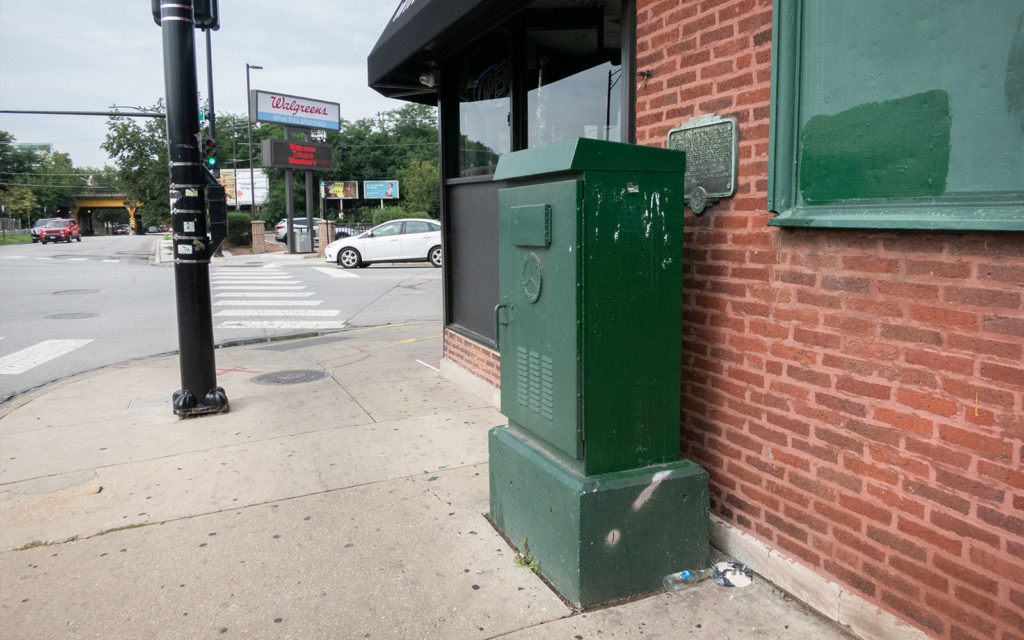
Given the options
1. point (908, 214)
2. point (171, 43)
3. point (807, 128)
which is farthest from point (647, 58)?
point (171, 43)

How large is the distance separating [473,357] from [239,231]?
3321 cm

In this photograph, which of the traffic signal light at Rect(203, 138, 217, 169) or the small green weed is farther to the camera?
the traffic signal light at Rect(203, 138, 217, 169)

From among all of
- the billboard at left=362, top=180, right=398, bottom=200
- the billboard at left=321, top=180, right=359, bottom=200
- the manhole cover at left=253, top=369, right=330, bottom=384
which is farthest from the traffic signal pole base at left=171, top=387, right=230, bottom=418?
the billboard at left=362, top=180, right=398, bottom=200

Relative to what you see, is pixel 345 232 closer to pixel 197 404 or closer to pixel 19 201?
pixel 197 404

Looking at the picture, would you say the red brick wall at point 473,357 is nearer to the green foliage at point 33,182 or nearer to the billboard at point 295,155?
the billboard at point 295,155

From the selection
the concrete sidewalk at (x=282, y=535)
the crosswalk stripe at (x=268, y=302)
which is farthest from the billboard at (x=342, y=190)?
the concrete sidewalk at (x=282, y=535)

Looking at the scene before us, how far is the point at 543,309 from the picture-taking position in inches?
124

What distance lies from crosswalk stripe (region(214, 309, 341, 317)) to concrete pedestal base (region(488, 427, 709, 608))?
10.2 meters

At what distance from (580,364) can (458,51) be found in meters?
4.72

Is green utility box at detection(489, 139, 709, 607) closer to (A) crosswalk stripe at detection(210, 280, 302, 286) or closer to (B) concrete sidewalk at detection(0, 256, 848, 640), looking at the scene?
(B) concrete sidewalk at detection(0, 256, 848, 640)

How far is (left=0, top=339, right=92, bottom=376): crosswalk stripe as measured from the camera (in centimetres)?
834

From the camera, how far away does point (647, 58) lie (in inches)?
145

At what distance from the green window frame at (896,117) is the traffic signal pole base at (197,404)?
4927 millimetres

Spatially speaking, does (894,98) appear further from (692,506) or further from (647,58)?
(692,506)
